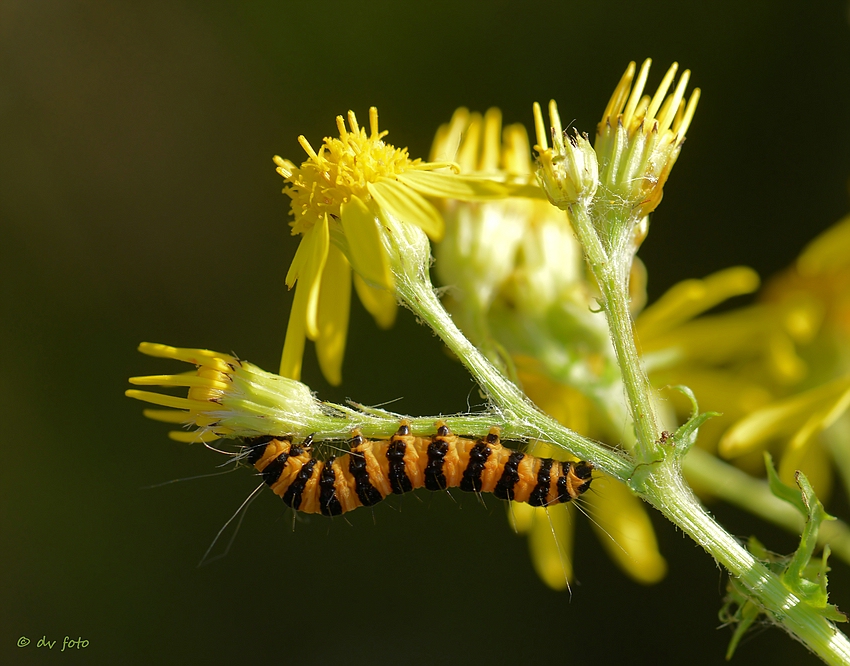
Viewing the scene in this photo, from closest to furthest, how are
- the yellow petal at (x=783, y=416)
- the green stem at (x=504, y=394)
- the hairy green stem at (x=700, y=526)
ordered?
the hairy green stem at (x=700, y=526)
the green stem at (x=504, y=394)
the yellow petal at (x=783, y=416)

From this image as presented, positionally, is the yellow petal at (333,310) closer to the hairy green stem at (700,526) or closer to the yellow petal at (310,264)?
the yellow petal at (310,264)

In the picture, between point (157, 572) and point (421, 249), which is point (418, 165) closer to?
point (421, 249)

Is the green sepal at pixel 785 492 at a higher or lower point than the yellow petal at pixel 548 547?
higher

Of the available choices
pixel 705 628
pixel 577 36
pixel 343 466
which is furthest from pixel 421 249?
pixel 705 628

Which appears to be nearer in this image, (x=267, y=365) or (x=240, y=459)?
(x=240, y=459)

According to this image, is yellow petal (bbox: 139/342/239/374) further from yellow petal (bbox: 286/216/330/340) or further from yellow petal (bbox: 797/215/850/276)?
yellow petal (bbox: 797/215/850/276)

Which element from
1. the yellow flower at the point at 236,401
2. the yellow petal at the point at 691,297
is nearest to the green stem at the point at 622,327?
the yellow flower at the point at 236,401

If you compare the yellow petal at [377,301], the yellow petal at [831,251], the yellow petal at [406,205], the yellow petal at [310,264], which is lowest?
the yellow petal at [377,301]

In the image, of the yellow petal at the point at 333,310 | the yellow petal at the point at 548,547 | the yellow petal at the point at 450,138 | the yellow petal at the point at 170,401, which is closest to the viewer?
the yellow petal at the point at 170,401

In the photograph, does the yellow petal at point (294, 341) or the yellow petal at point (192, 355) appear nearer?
the yellow petal at point (192, 355)
